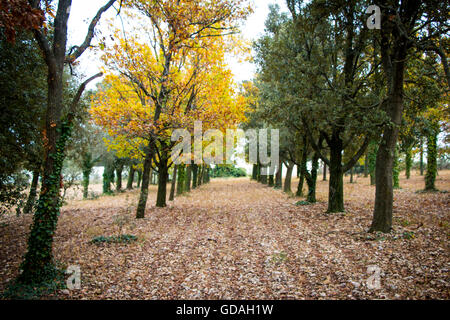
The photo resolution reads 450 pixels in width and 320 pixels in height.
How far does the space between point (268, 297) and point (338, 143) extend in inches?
374

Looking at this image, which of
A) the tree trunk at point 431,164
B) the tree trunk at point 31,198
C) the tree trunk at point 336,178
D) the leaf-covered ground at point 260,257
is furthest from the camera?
the tree trunk at point 431,164

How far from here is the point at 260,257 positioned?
728 centimetres

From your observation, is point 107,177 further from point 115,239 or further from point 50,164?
point 50,164

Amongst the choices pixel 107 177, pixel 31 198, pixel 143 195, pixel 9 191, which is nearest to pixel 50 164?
pixel 9 191

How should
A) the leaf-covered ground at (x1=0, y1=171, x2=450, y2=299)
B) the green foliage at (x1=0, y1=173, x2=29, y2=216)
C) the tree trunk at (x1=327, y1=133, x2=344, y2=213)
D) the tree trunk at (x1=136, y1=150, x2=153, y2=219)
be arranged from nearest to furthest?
the leaf-covered ground at (x1=0, y1=171, x2=450, y2=299), the green foliage at (x1=0, y1=173, x2=29, y2=216), the tree trunk at (x1=327, y1=133, x2=344, y2=213), the tree trunk at (x1=136, y1=150, x2=153, y2=219)

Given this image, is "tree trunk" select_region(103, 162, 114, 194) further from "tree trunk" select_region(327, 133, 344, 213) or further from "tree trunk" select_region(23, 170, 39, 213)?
"tree trunk" select_region(327, 133, 344, 213)

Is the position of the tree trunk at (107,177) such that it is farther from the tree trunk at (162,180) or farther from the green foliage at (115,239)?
the green foliage at (115,239)

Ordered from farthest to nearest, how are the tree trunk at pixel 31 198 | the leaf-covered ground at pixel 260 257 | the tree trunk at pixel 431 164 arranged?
the tree trunk at pixel 431 164 → the tree trunk at pixel 31 198 → the leaf-covered ground at pixel 260 257

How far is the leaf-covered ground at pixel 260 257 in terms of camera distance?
5.36 meters

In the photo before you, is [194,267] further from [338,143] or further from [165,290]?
[338,143]

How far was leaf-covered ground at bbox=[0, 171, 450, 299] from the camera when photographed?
17.6 ft

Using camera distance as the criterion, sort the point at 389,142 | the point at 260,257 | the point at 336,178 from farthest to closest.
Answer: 1. the point at 336,178
2. the point at 389,142
3. the point at 260,257

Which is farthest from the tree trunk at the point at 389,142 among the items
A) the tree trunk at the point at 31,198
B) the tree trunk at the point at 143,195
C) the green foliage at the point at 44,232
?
the tree trunk at the point at 31,198

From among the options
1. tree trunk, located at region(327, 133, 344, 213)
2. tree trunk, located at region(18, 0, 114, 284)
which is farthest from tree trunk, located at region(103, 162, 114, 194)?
tree trunk, located at region(327, 133, 344, 213)
